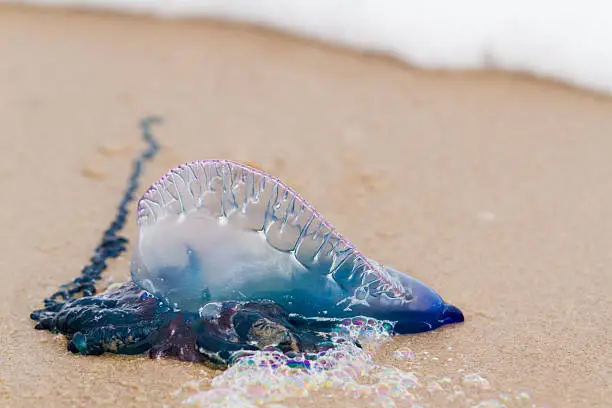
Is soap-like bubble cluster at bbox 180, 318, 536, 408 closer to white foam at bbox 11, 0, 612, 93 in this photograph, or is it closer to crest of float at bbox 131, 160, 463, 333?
crest of float at bbox 131, 160, 463, 333

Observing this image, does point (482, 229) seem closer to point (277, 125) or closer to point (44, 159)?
point (277, 125)

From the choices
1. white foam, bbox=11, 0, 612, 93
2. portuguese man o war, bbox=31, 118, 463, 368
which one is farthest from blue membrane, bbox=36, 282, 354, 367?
white foam, bbox=11, 0, 612, 93

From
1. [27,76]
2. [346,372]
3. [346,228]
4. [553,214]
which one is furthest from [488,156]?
[27,76]

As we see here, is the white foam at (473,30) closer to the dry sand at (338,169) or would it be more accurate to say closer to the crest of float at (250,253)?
the dry sand at (338,169)

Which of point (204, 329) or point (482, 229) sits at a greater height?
point (482, 229)

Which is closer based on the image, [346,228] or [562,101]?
[346,228]

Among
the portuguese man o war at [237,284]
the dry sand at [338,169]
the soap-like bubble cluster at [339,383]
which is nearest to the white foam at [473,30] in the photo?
the dry sand at [338,169]

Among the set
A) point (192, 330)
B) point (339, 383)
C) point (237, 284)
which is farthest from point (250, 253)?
point (339, 383)
